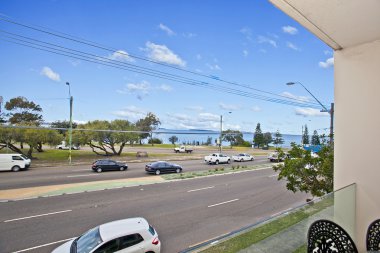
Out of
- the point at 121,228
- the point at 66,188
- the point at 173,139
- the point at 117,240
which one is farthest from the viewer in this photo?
the point at 173,139

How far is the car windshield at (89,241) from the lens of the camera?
6984 mm

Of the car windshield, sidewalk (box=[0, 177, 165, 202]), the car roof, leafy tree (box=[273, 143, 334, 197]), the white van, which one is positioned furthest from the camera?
the white van

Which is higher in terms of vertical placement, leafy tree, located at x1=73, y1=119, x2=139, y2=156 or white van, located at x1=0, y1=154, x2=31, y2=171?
leafy tree, located at x1=73, y1=119, x2=139, y2=156

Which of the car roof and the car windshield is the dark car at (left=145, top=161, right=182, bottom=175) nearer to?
the car roof

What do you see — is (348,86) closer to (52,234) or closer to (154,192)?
(52,234)

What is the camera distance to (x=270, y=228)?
3.21 m

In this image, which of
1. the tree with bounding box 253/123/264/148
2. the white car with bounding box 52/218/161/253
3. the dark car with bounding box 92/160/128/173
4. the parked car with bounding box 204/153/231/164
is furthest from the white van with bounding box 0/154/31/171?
the tree with bounding box 253/123/264/148

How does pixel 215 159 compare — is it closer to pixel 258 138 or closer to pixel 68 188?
pixel 68 188

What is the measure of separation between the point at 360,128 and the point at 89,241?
22.0ft

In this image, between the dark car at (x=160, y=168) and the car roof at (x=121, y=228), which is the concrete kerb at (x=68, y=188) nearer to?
the dark car at (x=160, y=168)

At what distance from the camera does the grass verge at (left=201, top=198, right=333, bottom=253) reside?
9.61 feet

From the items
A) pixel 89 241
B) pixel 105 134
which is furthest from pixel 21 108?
pixel 89 241

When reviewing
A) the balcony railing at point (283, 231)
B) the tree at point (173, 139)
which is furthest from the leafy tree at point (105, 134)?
→ the tree at point (173, 139)

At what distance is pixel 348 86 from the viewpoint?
183 inches
